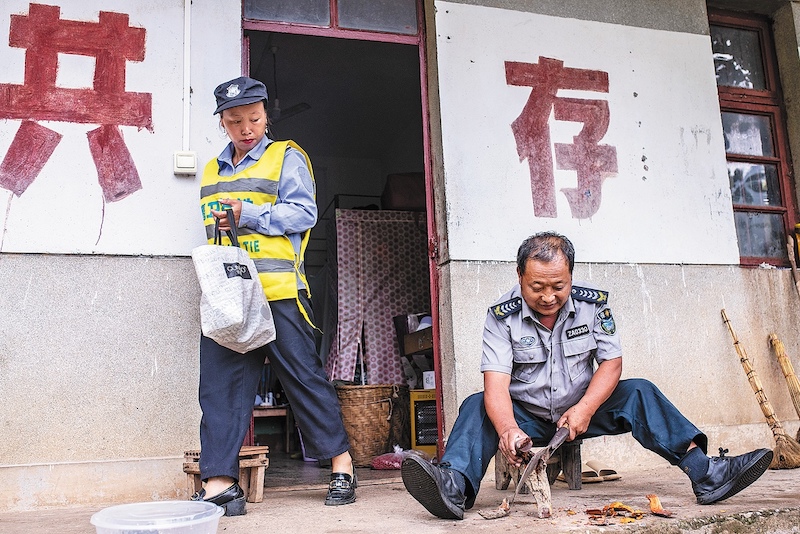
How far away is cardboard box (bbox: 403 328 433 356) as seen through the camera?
16.3 feet

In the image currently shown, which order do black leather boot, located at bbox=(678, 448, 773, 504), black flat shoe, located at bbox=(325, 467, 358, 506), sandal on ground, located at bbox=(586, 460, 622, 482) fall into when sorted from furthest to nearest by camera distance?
sandal on ground, located at bbox=(586, 460, 622, 482) < black flat shoe, located at bbox=(325, 467, 358, 506) < black leather boot, located at bbox=(678, 448, 773, 504)

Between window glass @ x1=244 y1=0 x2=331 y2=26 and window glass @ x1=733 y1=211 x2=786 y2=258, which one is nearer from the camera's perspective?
window glass @ x1=244 y1=0 x2=331 y2=26

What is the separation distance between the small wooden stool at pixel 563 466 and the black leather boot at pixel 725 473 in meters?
0.56

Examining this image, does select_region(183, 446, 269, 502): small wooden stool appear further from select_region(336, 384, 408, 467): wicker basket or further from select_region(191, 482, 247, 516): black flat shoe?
select_region(336, 384, 408, 467): wicker basket

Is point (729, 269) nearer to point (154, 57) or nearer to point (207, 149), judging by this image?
point (207, 149)

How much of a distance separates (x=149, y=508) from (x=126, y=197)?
1.80m

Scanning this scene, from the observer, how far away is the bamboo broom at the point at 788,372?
430 centimetres

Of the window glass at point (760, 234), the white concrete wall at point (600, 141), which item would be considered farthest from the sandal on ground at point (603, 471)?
the window glass at point (760, 234)

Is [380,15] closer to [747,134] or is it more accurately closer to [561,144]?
[561,144]

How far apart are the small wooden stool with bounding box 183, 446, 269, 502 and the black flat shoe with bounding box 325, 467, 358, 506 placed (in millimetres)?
329

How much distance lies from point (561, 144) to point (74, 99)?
2.56 metres

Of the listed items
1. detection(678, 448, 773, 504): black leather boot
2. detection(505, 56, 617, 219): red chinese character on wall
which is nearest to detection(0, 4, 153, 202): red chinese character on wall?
detection(505, 56, 617, 219): red chinese character on wall

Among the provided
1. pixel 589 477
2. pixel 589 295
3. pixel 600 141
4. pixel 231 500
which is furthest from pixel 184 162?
pixel 589 477

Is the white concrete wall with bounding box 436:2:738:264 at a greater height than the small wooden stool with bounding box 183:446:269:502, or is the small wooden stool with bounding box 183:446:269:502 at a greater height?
the white concrete wall with bounding box 436:2:738:264
